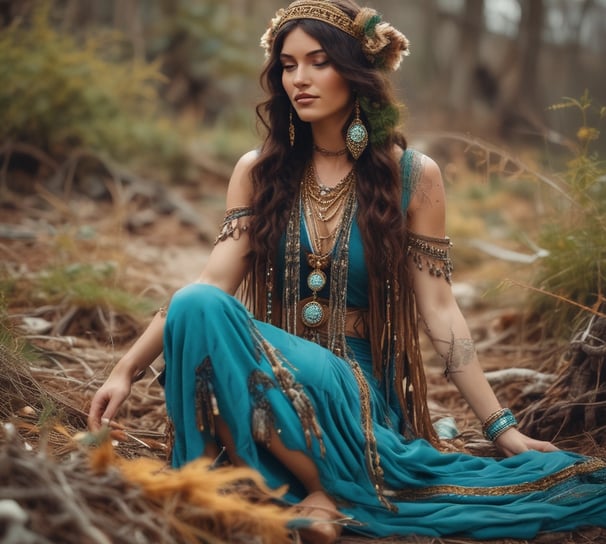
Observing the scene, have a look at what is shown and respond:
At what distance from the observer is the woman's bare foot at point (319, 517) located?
2.09m

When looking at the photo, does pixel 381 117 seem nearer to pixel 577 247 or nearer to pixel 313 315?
pixel 313 315

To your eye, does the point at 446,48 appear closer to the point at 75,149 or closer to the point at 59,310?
the point at 75,149

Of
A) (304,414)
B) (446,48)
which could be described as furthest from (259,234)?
(446,48)

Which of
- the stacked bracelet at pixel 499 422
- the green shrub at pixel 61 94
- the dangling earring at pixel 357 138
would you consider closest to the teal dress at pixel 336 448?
the stacked bracelet at pixel 499 422

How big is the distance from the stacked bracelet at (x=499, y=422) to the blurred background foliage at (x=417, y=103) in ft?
2.58

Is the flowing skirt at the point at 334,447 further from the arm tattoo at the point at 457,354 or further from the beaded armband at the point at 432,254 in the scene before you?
the beaded armband at the point at 432,254

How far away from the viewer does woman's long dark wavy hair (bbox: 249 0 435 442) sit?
267 cm

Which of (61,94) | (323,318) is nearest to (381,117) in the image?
(323,318)

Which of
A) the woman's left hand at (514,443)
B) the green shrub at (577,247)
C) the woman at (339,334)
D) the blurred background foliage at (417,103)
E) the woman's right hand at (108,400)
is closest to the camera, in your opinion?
the woman at (339,334)

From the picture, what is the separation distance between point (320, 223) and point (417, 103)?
11483 millimetres

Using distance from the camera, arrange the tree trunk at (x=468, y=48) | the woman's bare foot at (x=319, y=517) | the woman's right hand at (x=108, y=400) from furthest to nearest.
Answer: the tree trunk at (x=468, y=48), the woman's right hand at (x=108, y=400), the woman's bare foot at (x=319, y=517)

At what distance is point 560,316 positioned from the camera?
3672mm

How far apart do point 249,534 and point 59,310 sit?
88.4 inches

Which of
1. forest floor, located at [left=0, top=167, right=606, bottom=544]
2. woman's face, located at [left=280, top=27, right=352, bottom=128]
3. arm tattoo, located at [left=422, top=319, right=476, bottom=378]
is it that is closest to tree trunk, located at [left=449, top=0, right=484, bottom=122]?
forest floor, located at [left=0, top=167, right=606, bottom=544]
